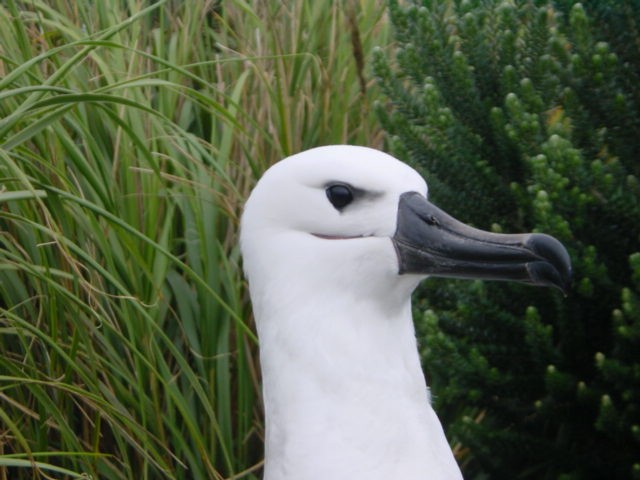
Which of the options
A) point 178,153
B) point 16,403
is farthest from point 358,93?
point 16,403

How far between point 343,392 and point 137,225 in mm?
1504

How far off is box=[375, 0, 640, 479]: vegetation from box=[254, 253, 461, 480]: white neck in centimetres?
112

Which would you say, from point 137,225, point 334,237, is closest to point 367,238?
point 334,237

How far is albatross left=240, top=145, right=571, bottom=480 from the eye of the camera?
2.51 metres

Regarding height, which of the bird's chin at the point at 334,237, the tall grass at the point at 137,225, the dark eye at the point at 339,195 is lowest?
the tall grass at the point at 137,225

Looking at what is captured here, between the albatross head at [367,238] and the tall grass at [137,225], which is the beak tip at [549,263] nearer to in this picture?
the albatross head at [367,238]

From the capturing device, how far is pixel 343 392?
2525mm

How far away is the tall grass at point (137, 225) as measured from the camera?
10.6 ft

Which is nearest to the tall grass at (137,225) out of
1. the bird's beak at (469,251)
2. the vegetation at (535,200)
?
the vegetation at (535,200)

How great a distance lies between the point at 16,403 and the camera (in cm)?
321

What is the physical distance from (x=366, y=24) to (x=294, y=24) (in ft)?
1.36

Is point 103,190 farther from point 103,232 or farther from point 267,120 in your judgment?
point 267,120

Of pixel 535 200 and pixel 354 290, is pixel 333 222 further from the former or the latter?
pixel 535 200

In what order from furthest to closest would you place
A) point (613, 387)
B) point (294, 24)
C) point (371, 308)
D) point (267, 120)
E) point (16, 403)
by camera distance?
point (294, 24) < point (267, 120) < point (613, 387) < point (16, 403) < point (371, 308)
